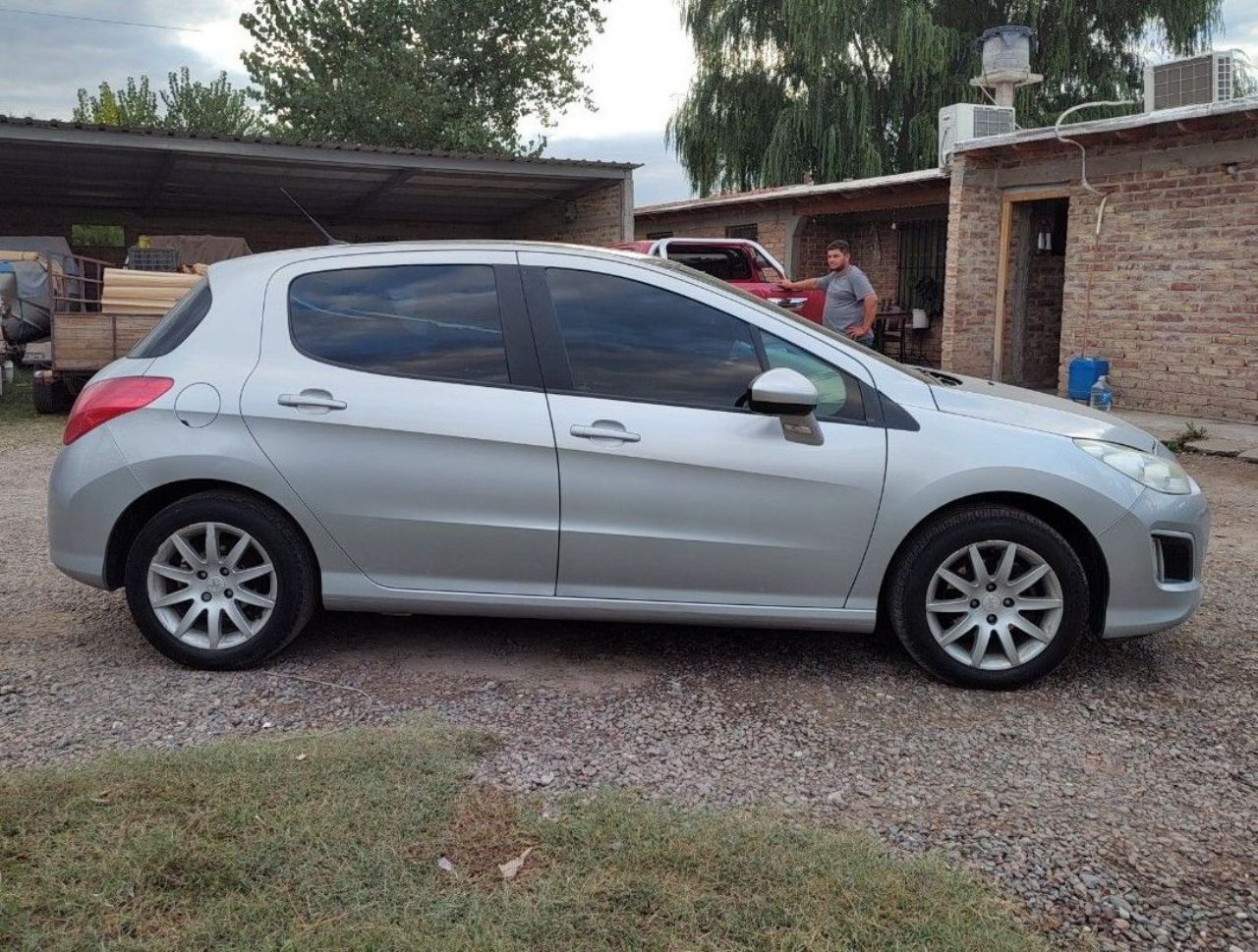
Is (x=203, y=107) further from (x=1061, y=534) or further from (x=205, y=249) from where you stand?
(x=1061, y=534)

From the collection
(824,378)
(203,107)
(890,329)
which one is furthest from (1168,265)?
(203,107)

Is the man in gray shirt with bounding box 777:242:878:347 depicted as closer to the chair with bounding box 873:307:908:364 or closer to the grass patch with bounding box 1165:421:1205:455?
the grass patch with bounding box 1165:421:1205:455

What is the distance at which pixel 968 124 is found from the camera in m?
14.6

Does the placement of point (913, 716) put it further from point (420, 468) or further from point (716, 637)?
point (420, 468)

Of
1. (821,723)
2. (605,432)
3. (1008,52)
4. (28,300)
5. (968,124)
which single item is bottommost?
(821,723)

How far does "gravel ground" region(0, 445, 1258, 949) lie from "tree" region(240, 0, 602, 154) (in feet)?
79.4

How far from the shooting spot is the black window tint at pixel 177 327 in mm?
4250

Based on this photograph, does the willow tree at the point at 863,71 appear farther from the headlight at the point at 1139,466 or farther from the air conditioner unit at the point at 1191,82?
the headlight at the point at 1139,466

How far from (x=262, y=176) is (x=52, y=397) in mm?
7196

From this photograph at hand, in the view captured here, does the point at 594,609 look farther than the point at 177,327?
No

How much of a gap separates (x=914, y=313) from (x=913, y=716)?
49.7 ft

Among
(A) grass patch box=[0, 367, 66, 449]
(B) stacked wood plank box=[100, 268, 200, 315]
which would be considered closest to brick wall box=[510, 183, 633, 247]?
(B) stacked wood plank box=[100, 268, 200, 315]

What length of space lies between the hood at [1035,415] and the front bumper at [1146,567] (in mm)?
292

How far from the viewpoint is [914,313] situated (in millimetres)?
18078
